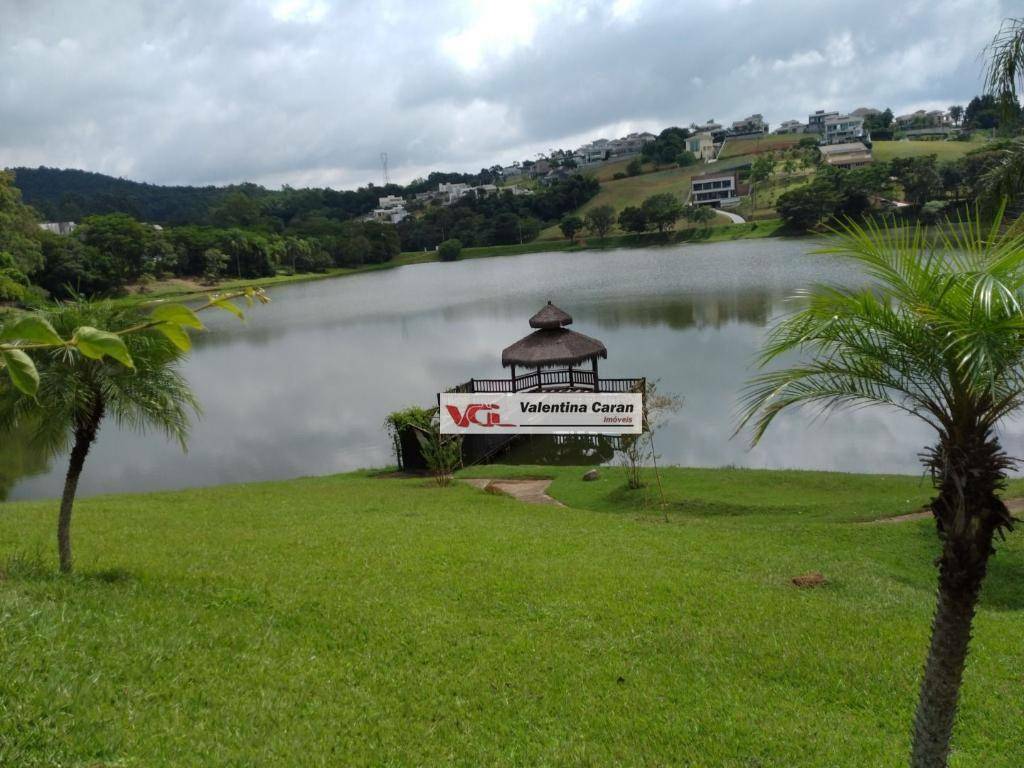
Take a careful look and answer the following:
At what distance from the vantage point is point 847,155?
8412 centimetres

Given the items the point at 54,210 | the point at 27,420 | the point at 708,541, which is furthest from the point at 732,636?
the point at 54,210

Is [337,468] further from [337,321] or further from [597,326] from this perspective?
[337,321]

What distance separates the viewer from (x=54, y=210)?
391 ft

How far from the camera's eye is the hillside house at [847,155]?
80750 mm

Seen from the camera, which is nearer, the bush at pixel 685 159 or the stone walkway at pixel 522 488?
the stone walkway at pixel 522 488

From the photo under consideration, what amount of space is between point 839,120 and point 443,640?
14355 centimetres

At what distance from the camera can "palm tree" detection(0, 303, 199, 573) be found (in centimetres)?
565

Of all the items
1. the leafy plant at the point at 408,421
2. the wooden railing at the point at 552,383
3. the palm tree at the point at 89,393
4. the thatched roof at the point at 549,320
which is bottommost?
the wooden railing at the point at 552,383

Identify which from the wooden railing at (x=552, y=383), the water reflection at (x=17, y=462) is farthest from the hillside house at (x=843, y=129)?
the water reflection at (x=17, y=462)

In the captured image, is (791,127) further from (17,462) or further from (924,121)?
(17,462)

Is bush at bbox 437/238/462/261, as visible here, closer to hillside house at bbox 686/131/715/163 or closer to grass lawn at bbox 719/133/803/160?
grass lawn at bbox 719/133/803/160

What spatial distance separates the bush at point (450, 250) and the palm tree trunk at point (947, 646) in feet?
273

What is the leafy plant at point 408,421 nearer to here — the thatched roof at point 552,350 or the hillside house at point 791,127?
the thatched roof at point 552,350
